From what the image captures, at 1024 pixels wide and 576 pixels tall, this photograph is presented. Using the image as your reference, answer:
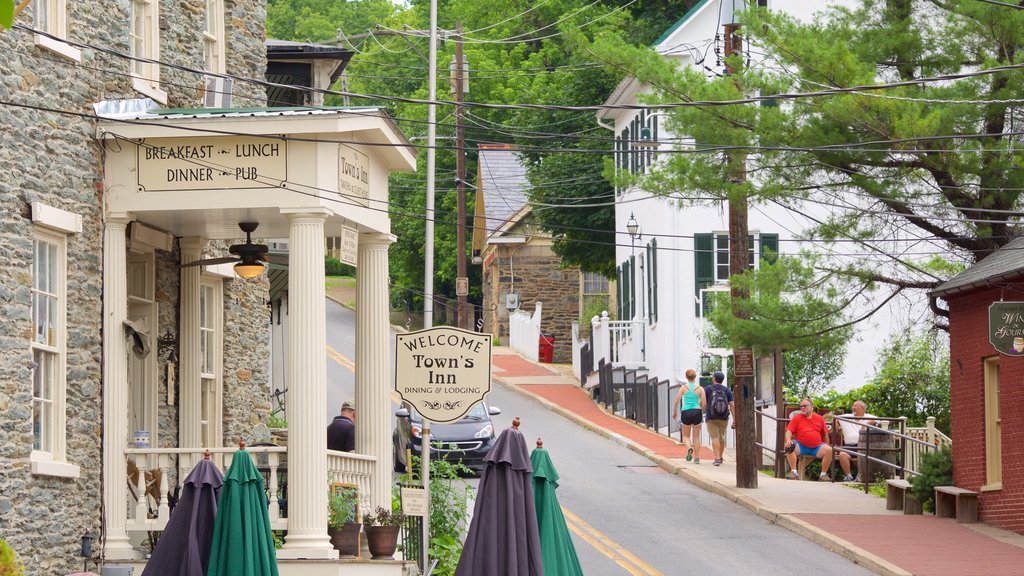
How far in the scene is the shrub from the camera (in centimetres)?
2298

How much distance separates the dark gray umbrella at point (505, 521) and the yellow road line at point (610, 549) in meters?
3.24

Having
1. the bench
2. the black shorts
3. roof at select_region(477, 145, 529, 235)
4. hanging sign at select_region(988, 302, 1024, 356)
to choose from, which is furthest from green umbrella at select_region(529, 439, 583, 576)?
roof at select_region(477, 145, 529, 235)

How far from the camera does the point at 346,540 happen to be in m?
15.6

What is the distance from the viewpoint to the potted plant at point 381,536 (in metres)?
15.9

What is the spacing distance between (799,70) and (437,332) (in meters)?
9.32

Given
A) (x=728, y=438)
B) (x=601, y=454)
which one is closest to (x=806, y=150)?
(x=601, y=454)

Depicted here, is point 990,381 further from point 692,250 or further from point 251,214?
point 692,250

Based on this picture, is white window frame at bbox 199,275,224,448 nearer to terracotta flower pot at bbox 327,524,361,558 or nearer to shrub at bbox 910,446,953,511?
terracotta flower pot at bbox 327,524,361,558

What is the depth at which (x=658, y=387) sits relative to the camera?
34562 mm

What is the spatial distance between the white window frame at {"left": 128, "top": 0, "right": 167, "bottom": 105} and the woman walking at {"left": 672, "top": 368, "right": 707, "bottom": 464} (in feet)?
43.7

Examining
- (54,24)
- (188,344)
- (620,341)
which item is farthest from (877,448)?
(54,24)

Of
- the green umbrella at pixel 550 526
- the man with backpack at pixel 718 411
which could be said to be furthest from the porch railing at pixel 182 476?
the man with backpack at pixel 718 411

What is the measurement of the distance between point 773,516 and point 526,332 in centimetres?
3208

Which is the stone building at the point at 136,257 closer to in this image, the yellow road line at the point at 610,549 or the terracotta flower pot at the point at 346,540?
the terracotta flower pot at the point at 346,540
